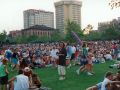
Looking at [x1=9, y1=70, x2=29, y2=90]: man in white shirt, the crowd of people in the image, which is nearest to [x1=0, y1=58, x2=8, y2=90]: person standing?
the crowd of people

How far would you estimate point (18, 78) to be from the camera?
34.9ft

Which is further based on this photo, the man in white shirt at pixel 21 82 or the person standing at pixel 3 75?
the person standing at pixel 3 75

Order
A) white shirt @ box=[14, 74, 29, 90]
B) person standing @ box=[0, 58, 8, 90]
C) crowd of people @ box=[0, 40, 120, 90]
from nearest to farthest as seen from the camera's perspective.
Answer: white shirt @ box=[14, 74, 29, 90] → crowd of people @ box=[0, 40, 120, 90] → person standing @ box=[0, 58, 8, 90]

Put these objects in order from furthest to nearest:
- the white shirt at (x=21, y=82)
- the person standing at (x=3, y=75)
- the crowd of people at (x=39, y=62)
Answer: the person standing at (x=3, y=75) → the crowd of people at (x=39, y=62) → the white shirt at (x=21, y=82)

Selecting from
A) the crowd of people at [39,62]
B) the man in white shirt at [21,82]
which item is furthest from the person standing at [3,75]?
the man in white shirt at [21,82]

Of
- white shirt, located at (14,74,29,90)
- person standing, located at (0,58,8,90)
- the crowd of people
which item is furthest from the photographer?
person standing, located at (0,58,8,90)

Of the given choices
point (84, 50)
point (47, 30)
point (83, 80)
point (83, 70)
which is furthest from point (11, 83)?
point (47, 30)

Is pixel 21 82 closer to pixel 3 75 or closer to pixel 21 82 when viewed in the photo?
pixel 21 82

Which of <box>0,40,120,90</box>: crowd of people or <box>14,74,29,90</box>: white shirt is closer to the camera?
<box>14,74,29,90</box>: white shirt

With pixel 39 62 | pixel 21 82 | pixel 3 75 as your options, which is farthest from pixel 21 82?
pixel 39 62

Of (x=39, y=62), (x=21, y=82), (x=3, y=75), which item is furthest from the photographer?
(x=39, y=62)

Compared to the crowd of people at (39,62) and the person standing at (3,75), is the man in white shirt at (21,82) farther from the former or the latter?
the person standing at (3,75)

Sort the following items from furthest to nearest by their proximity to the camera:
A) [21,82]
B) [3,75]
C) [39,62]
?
[39,62] < [3,75] < [21,82]

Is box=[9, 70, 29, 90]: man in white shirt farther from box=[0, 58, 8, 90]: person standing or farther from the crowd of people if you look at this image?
box=[0, 58, 8, 90]: person standing
